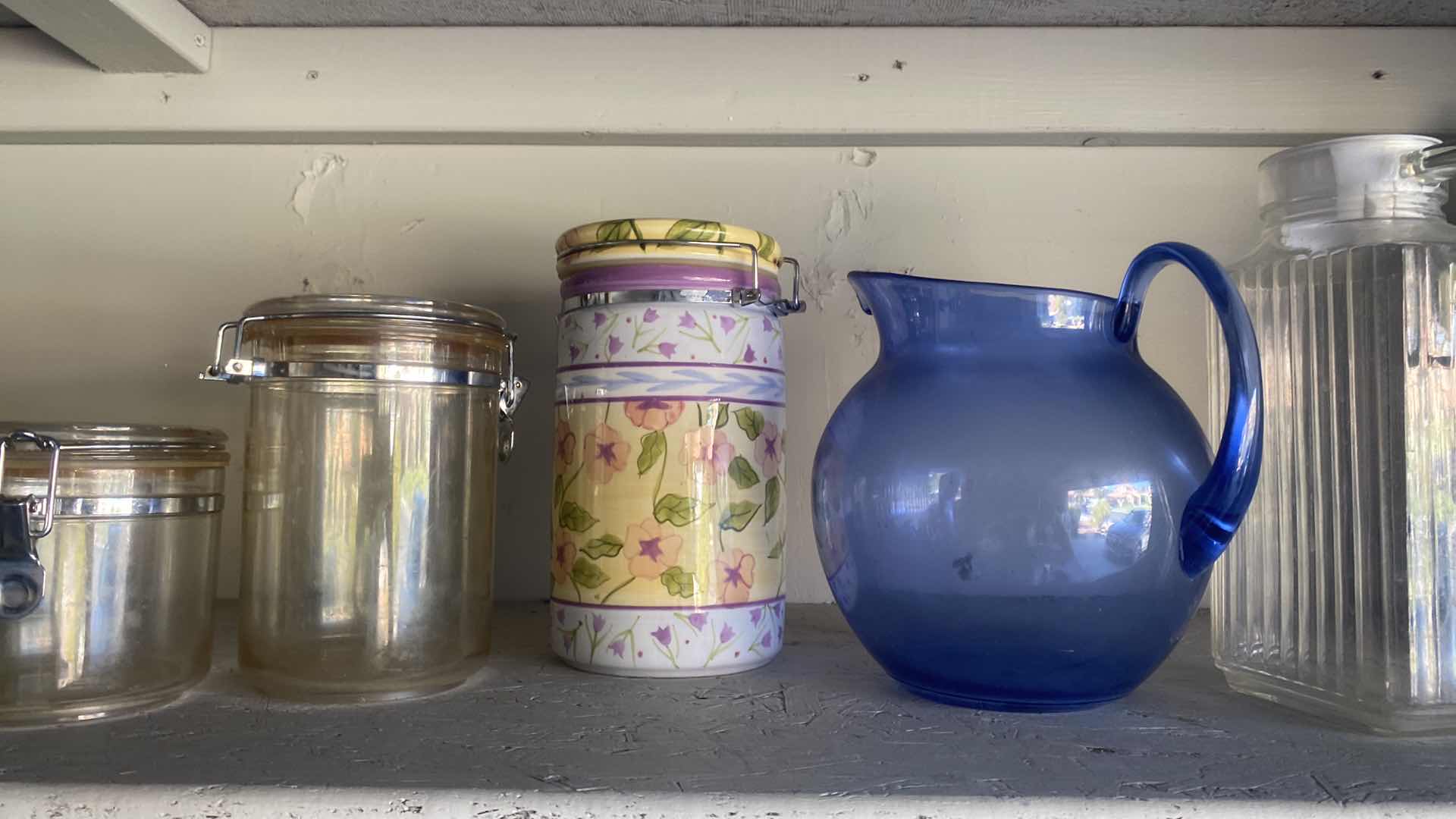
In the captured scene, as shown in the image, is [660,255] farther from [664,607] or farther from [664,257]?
[664,607]

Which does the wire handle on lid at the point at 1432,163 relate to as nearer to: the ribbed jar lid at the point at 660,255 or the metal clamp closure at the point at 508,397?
the ribbed jar lid at the point at 660,255

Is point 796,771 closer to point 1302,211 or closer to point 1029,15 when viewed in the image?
point 1302,211

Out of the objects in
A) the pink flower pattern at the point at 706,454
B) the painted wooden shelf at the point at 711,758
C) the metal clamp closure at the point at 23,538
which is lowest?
the painted wooden shelf at the point at 711,758

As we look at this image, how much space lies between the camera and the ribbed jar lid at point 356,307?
0.42 meters

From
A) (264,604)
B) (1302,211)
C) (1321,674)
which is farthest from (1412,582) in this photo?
(264,604)

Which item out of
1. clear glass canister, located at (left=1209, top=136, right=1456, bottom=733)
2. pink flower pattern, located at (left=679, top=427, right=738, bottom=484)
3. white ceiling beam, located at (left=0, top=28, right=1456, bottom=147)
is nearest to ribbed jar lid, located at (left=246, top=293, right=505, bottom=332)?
pink flower pattern, located at (left=679, top=427, right=738, bottom=484)

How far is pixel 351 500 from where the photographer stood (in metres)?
0.43

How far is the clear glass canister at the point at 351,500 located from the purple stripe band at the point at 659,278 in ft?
0.19

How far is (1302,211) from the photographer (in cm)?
40

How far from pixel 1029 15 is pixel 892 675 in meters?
0.40

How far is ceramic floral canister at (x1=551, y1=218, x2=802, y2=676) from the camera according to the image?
0.45 metres

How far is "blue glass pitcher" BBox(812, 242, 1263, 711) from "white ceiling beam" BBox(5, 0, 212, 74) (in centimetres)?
46

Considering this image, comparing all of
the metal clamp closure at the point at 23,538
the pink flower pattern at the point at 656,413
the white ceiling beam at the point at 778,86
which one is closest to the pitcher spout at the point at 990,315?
the pink flower pattern at the point at 656,413

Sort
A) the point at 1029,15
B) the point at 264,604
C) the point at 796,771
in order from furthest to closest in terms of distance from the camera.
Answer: the point at 1029,15 < the point at 264,604 < the point at 796,771
